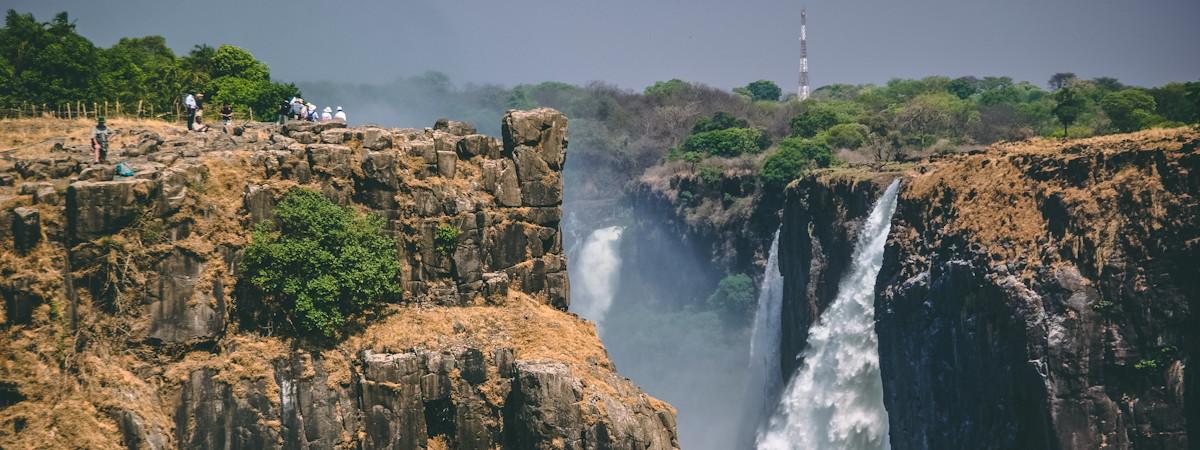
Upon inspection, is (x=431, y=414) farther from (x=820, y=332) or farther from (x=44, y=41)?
(x=820, y=332)

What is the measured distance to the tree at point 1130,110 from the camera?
105m

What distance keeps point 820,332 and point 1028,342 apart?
77.3 feet

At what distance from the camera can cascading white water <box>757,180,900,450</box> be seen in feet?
254

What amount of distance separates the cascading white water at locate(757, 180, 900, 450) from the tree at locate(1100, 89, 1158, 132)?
34232mm

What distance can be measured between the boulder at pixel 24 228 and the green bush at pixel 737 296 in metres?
90.3

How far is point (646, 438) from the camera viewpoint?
4744 cm

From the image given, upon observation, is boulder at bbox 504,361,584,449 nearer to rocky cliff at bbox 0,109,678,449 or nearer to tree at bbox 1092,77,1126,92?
rocky cliff at bbox 0,109,678,449


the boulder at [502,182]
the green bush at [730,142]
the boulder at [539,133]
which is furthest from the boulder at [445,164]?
the green bush at [730,142]

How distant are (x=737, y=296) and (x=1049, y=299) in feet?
235

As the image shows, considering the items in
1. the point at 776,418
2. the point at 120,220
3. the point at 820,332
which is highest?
the point at 120,220

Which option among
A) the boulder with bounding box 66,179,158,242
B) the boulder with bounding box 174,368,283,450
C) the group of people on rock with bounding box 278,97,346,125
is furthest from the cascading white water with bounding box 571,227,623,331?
the boulder with bounding box 66,179,158,242

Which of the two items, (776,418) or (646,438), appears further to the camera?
(776,418)

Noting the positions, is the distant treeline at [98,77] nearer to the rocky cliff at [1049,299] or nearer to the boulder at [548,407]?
the boulder at [548,407]

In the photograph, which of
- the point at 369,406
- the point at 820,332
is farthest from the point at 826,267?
the point at 369,406
